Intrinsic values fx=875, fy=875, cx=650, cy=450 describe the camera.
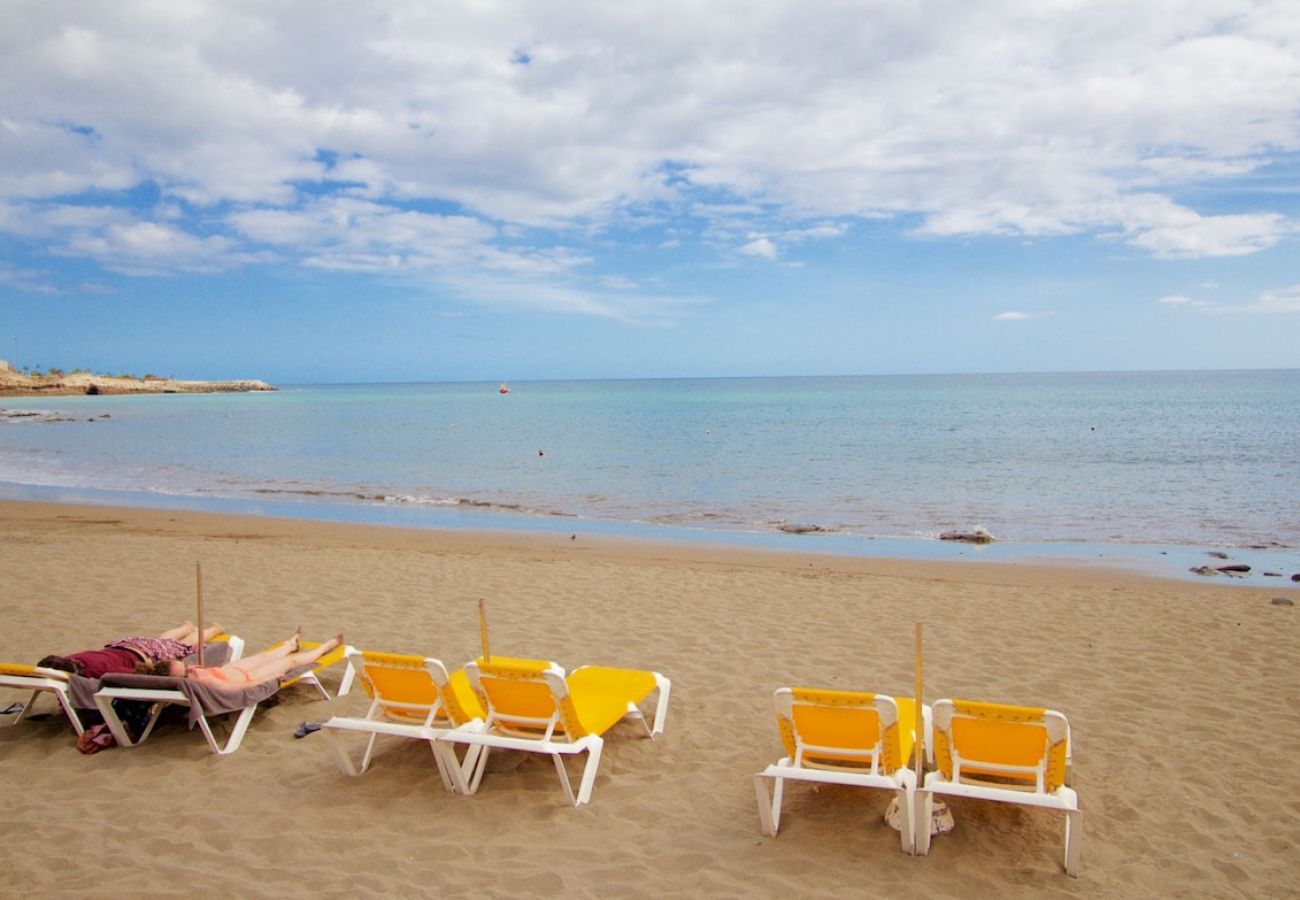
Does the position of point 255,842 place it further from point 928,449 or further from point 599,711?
point 928,449

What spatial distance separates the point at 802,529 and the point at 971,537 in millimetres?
3212

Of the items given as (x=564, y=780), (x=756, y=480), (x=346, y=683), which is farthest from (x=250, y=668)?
(x=756, y=480)

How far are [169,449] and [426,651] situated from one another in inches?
1415

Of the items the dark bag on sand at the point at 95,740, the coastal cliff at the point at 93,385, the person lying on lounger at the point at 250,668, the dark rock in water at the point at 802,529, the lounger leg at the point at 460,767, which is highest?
the coastal cliff at the point at 93,385

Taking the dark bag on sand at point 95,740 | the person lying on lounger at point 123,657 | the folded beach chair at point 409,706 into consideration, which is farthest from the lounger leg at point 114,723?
the folded beach chair at point 409,706

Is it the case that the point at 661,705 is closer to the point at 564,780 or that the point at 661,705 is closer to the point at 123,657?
the point at 564,780

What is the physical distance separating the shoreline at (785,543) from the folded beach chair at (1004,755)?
31.6 feet

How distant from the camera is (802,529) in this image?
17.7m

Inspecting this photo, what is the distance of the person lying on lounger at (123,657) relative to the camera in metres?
5.90

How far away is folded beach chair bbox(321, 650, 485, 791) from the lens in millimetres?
4996

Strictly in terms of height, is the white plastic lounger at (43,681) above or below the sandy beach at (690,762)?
above

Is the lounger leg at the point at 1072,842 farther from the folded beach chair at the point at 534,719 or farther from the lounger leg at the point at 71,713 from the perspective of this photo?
the lounger leg at the point at 71,713

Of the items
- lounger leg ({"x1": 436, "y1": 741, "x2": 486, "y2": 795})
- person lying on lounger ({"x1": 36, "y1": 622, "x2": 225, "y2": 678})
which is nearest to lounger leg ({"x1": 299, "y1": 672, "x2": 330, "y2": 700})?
person lying on lounger ({"x1": 36, "y1": 622, "x2": 225, "y2": 678})

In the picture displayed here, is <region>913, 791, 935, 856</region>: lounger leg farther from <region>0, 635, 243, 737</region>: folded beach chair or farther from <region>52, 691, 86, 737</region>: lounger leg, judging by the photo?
<region>52, 691, 86, 737</region>: lounger leg
